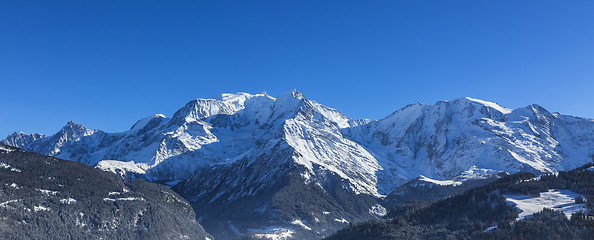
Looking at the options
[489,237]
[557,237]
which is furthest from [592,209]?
[489,237]

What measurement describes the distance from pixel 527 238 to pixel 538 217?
15565 mm

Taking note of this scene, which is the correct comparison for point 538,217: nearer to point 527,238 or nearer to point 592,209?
point 527,238

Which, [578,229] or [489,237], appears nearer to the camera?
[578,229]

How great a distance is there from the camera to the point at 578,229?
179 metres

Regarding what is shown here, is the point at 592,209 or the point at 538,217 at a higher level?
the point at 538,217

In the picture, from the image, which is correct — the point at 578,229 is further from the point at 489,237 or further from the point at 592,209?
the point at 592,209

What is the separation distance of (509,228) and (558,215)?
19847 millimetres

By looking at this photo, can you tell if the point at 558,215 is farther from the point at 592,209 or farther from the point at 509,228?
the point at 592,209

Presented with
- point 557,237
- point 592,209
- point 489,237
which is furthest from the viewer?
point 489,237

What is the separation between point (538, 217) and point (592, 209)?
4588 inches

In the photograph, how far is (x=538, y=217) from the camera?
199m

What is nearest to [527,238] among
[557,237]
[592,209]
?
[557,237]

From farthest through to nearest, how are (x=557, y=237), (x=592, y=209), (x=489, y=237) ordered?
(x=489, y=237) → (x=557, y=237) → (x=592, y=209)

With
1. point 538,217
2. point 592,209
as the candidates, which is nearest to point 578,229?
point 538,217
